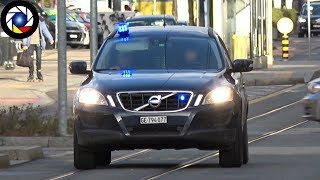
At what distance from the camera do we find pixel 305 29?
71.7 m

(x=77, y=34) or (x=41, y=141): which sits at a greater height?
(x=77, y=34)

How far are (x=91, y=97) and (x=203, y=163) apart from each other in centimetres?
209

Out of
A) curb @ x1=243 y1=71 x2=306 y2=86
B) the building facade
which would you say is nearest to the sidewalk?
curb @ x1=243 y1=71 x2=306 y2=86

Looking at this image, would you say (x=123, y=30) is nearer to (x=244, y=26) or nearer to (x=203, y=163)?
(x=203, y=163)

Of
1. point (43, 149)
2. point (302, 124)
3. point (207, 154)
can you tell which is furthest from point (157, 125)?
point (302, 124)

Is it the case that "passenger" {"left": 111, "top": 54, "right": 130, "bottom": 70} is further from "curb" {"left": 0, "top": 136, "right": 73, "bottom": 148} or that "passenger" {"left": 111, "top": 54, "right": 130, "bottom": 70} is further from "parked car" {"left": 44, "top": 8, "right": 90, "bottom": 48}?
"parked car" {"left": 44, "top": 8, "right": 90, "bottom": 48}

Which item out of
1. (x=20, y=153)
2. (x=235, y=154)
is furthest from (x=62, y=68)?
(x=235, y=154)

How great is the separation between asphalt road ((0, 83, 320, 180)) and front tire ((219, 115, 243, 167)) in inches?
4.5

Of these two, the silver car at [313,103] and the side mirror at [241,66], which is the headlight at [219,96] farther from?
the silver car at [313,103]

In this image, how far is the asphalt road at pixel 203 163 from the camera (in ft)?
49.9

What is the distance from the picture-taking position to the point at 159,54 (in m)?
16.8

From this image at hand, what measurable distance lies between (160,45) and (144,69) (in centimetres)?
61

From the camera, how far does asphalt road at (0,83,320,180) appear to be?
49.9ft

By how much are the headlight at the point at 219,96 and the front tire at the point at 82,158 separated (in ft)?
5.30
